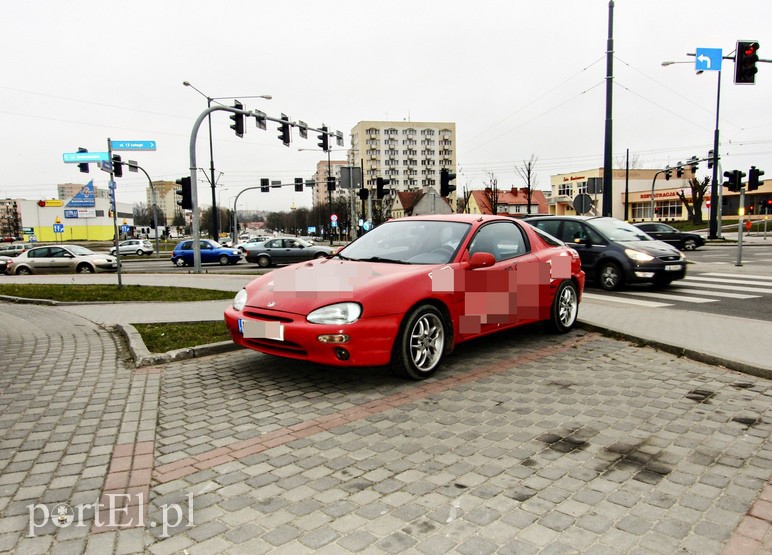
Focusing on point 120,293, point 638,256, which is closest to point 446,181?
point 638,256

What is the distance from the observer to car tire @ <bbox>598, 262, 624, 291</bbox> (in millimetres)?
11812

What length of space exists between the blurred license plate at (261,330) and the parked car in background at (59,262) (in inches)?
779

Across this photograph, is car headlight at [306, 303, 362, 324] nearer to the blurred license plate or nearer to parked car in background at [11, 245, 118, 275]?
the blurred license plate

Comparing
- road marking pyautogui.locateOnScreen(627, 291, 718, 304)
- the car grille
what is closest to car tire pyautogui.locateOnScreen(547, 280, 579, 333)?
the car grille

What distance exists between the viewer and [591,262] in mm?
12367

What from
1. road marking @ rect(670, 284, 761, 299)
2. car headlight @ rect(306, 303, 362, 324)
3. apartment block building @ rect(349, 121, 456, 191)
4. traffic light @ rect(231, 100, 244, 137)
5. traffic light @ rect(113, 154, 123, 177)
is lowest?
road marking @ rect(670, 284, 761, 299)

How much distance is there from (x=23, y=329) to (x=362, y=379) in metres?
5.72

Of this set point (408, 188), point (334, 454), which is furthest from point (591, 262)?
point (408, 188)

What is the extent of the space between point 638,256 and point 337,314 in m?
9.14

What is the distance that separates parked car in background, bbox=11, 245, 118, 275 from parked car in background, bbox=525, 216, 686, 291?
17558 millimetres

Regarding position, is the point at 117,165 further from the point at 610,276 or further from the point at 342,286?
the point at 342,286

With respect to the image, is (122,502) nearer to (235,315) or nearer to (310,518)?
(310,518)

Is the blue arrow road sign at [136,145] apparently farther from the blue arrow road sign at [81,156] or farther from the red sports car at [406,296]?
the red sports car at [406,296]

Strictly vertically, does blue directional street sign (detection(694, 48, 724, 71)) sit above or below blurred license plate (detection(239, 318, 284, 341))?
above
